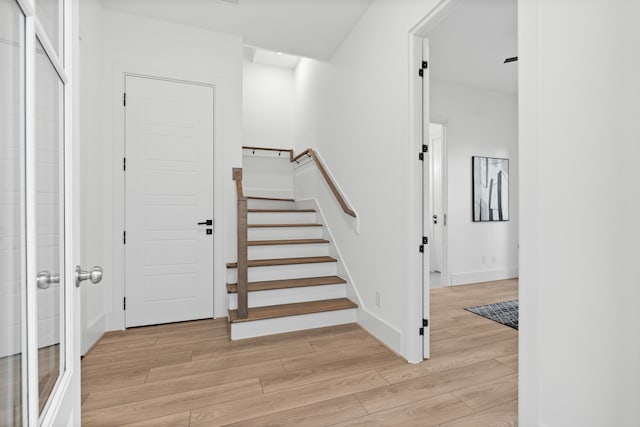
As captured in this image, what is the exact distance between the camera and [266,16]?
2.87 metres

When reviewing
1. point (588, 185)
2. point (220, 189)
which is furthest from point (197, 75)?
point (588, 185)

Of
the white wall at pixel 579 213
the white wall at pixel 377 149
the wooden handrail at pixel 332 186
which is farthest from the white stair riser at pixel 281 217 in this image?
the white wall at pixel 579 213

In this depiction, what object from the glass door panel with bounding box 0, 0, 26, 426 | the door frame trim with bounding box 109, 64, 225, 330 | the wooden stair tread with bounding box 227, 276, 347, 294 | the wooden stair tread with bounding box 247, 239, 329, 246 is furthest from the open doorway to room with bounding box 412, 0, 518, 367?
the glass door panel with bounding box 0, 0, 26, 426

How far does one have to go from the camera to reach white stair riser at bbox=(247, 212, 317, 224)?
3.68 meters

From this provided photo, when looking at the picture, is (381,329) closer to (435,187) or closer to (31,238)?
(31,238)

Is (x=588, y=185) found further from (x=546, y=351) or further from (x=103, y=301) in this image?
(x=103, y=301)

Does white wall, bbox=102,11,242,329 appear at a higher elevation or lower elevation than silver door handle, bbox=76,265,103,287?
higher

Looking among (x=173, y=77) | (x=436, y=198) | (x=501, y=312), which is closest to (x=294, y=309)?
(x=501, y=312)

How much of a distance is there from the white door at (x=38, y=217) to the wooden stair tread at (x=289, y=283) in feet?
6.35

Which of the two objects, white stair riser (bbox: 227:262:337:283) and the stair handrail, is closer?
the stair handrail

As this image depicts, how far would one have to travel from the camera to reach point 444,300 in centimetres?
373

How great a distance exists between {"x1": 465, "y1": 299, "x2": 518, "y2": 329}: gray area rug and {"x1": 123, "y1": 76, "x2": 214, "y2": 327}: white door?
2.78m

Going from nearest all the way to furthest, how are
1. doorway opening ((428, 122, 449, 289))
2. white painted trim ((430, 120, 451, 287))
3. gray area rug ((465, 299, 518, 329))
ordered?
gray area rug ((465, 299, 518, 329)) < white painted trim ((430, 120, 451, 287)) < doorway opening ((428, 122, 449, 289))

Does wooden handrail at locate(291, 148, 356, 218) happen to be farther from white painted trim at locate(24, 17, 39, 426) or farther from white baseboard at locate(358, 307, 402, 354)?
white painted trim at locate(24, 17, 39, 426)
